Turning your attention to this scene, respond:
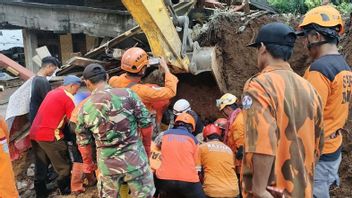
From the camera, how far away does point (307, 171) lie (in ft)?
8.09

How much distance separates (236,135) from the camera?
5.02m

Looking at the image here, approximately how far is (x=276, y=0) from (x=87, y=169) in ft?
32.1

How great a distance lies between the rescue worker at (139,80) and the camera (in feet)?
15.6

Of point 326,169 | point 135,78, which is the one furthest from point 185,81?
point 326,169

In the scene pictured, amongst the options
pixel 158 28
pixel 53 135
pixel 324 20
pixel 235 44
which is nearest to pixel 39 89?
pixel 53 135

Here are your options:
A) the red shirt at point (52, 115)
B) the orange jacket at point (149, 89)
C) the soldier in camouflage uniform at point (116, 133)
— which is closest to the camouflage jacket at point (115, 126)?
the soldier in camouflage uniform at point (116, 133)

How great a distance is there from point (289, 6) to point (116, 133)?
966 centimetres

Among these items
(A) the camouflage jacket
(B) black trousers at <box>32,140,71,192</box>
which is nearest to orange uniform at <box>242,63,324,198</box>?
(A) the camouflage jacket

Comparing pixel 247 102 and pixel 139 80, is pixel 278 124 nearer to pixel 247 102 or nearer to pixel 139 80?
pixel 247 102

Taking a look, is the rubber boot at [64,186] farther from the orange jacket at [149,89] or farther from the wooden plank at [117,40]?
the wooden plank at [117,40]

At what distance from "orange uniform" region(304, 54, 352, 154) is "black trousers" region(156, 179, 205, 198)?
1803 mm

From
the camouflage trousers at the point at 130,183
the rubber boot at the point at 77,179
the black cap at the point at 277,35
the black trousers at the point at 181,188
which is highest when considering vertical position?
the black cap at the point at 277,35

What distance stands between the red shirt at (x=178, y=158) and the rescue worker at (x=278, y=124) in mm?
2121

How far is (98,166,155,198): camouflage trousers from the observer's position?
12.8 feet
